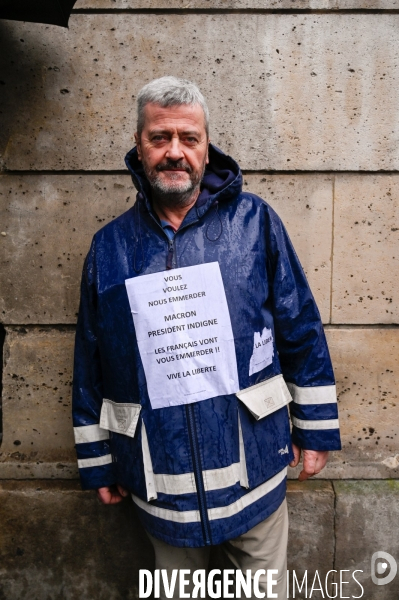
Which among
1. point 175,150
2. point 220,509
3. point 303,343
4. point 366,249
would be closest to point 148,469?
point 220,509

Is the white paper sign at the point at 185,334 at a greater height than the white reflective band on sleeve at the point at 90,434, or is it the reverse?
the white paper sign at the point at 185,334

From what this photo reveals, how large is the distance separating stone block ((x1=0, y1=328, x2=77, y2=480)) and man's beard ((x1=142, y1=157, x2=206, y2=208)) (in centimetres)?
112

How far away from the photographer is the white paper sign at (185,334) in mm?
1896

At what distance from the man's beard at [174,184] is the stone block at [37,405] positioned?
1.12 meters

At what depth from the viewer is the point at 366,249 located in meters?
2.69

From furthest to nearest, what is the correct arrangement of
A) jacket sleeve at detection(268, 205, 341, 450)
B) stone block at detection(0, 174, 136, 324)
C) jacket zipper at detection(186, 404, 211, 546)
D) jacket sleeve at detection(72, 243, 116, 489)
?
stone block at detection(0, 174, 136, 324)
jacket sleeve at detection(72, 243, 116, 489)
jacket sleeve at detection(268, 205, 341, 450)
jacket zipper at detection(186, 404, 211, 546)

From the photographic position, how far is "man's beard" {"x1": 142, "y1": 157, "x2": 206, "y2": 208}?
1932 millimetres

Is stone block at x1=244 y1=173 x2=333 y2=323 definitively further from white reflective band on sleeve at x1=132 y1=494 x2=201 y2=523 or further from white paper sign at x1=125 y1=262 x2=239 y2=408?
white reflective band on sleeve at x1=132 y1=494 x2=201 y2=523

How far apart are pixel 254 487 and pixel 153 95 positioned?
1.50 meters

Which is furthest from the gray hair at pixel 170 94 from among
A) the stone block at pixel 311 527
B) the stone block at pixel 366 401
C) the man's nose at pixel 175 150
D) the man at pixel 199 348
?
the stone block at pixel 311 527

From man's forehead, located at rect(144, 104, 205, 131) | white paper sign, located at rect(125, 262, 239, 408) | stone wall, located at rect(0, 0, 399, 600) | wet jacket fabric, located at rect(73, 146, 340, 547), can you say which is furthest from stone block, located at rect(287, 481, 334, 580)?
man's forehead, located at rect(144, 104, 205, 131)

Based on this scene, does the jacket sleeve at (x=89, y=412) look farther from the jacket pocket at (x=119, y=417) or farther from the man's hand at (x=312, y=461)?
the man's hand at (x=312, y=461)

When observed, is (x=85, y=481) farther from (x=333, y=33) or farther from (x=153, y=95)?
(x=333, y=33)

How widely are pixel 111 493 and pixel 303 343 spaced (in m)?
1.04
